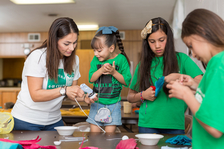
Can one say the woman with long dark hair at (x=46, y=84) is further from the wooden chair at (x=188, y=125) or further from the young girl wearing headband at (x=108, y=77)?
the wooden chair at (x=188, y=125)

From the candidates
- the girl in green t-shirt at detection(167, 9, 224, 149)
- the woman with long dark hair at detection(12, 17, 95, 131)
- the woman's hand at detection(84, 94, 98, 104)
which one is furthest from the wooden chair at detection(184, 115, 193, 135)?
the girl in green t-shirt at detection(167, 9, 224, 149)

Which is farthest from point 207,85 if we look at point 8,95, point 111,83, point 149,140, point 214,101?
point 8,95

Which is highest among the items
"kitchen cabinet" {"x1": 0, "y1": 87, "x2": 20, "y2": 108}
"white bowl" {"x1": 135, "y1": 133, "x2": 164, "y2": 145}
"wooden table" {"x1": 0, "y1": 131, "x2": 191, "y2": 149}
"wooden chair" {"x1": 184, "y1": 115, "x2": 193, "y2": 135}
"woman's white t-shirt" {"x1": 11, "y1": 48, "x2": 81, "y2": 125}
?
"woman's white t-shirt" {"x1": 11, "y1": 48, "x2": 81, "y2": 125}

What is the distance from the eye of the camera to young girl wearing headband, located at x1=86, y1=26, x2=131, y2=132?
1948 mm

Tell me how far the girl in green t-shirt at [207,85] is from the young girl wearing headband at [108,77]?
1006mm

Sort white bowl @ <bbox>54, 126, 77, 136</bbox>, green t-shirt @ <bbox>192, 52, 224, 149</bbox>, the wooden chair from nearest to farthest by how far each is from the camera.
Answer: green t-shirt @ <bbox>192, 52, 224, 149</bbox>
white bowl @ <bbox>54, 126, 77, 136</bbox>
the wooden chair

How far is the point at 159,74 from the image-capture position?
68.2 inches

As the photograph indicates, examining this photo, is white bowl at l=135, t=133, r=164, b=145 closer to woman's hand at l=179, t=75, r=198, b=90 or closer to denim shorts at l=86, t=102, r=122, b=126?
woman's hand at l=179, t=75, r=198, b=90

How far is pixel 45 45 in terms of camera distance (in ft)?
6.02

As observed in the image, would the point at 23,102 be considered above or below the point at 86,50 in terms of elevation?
below

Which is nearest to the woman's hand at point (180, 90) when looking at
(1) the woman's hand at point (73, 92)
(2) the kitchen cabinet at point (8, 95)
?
(1) the woman's hand at point (73, 92)

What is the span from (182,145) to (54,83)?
3.55ft

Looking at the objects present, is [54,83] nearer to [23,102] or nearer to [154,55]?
[23,102]

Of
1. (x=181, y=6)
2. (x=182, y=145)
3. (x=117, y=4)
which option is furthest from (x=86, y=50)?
(x=182, y=145)
